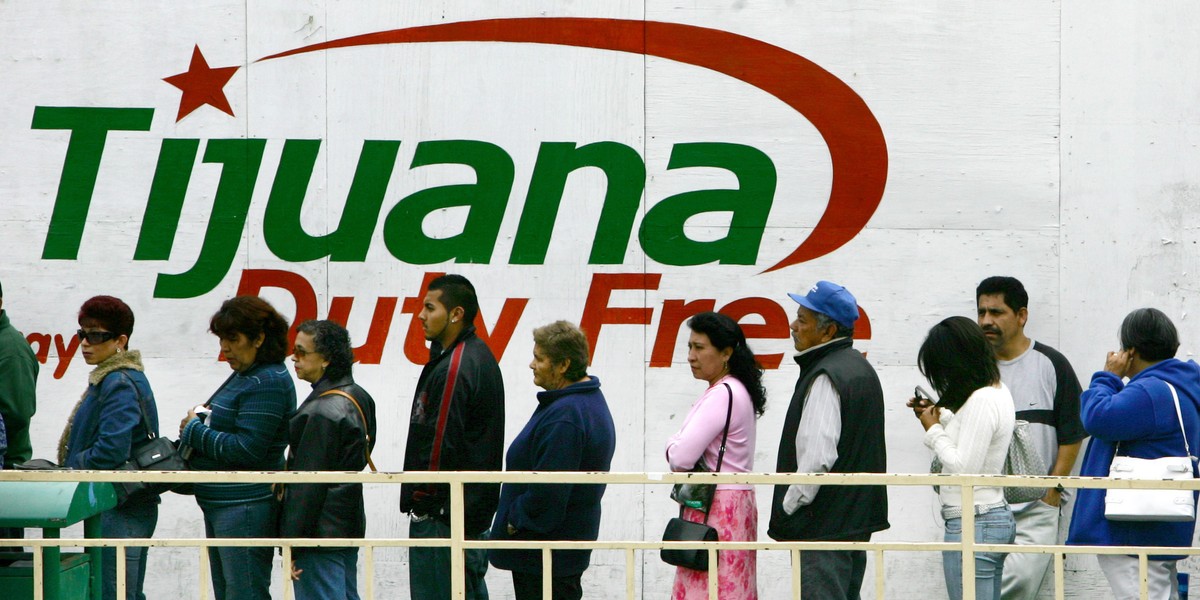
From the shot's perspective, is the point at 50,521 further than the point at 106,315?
No

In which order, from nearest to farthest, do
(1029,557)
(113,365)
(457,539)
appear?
(457,539), (113,365), (1029,557)

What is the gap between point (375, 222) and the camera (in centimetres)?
682

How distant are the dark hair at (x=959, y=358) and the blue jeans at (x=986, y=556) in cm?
51

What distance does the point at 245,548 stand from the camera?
17.8ft

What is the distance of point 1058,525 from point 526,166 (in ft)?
11.1

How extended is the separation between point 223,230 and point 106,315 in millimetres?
1176

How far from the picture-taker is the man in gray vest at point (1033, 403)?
6426 millimetres

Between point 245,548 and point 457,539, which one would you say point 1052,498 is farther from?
point 245,548

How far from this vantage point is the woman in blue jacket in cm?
542

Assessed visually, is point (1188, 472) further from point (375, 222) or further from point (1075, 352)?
point (375, 222)

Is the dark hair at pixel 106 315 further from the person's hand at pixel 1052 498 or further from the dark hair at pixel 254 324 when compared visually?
the person's hand at pixel 1052 498

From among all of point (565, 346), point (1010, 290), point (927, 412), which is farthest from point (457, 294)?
point (1010, 290)

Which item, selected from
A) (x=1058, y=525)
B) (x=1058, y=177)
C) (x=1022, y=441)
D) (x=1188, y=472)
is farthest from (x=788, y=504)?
(x=1058, y=177)

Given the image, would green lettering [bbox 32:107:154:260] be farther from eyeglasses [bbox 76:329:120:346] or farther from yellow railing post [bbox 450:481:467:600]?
yellow railing post [bbox 450:481:467:600]
